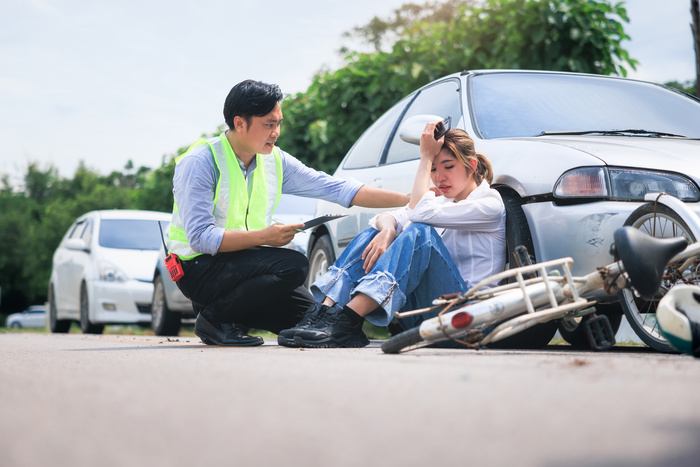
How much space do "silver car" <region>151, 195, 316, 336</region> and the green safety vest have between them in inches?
123

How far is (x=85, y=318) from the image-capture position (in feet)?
35.9

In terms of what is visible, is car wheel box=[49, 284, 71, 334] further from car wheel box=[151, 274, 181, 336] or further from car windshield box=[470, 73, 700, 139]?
car windshield box=[470, 73, 700, 139]

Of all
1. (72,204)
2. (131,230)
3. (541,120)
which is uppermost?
(541,120)

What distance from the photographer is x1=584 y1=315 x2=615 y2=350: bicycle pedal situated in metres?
3.66

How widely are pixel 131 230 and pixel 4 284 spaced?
4921 cm

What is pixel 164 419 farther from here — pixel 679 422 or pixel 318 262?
pixel 318 262

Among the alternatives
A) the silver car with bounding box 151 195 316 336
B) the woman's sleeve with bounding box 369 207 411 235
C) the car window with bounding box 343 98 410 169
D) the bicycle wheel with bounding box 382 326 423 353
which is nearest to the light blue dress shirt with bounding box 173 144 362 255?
the woman's sleeve with bounding box 369 207 411 235

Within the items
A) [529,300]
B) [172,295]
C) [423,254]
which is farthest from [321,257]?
[172,295]

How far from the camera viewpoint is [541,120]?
185 inches

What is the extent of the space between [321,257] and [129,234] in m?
5.40

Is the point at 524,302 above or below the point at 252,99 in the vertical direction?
below

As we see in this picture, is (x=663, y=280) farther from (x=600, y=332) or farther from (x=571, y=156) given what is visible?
(x=571, y=156)

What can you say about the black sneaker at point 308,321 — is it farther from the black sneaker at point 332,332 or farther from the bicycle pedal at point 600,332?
the bicycle pedal at point 600,332

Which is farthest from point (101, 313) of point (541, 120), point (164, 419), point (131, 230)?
point (164, 419)
